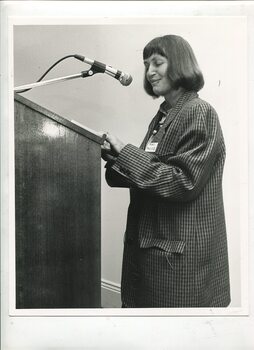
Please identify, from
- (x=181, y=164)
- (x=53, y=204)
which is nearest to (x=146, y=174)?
(x=181, y=164)

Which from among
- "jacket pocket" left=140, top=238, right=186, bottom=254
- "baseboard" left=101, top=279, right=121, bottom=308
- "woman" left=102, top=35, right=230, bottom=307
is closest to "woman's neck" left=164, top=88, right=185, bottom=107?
"woman" left=102, top=35, right=230, bottom=307

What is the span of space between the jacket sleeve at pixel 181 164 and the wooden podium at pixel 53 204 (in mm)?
67

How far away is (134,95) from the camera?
819 millimetres

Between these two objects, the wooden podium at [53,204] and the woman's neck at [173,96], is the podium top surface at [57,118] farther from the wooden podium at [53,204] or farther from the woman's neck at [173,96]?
the woman's neck at [173,96]

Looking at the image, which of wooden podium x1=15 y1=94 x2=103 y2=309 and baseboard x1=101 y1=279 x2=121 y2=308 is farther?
baseboard x1=101 y1=279 x2=121 y2=308

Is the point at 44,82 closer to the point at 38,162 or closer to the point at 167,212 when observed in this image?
the point at 38,162

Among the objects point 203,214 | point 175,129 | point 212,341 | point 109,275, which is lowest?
point 212,341

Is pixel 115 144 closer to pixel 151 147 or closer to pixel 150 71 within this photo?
pixel 151 147

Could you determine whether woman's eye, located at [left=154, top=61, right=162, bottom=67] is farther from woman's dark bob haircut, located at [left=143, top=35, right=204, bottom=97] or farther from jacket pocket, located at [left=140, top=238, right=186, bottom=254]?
jacket pocket, located at [left=140, top=238, right=186, bottom=254]

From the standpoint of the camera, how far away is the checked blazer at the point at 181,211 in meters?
0.69

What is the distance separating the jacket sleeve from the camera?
0.68m

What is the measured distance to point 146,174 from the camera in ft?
2.25

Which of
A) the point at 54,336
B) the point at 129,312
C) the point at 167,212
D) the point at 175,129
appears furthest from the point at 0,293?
the point at 175,129

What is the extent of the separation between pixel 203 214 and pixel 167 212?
0.23ft
